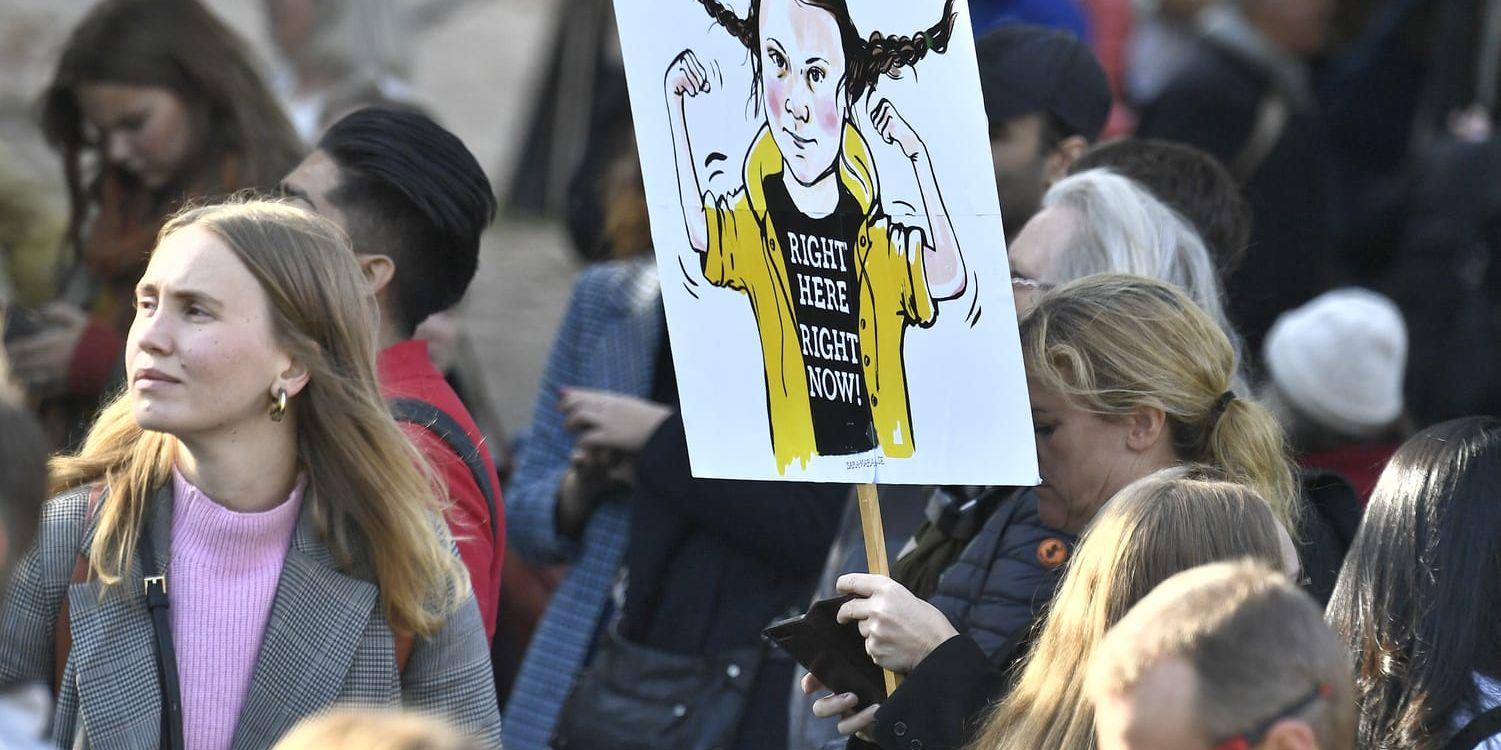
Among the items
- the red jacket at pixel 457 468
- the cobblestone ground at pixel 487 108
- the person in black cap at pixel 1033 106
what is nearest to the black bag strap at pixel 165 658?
the red jacket at pixel 457 468

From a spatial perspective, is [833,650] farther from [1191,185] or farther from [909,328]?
[1191,185]

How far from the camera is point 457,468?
10.9ft

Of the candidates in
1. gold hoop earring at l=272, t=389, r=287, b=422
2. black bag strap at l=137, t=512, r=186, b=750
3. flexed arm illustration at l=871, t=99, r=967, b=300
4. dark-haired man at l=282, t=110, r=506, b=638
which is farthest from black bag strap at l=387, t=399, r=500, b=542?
flexed arm illustration at l=871, t=99, r=967, b=300

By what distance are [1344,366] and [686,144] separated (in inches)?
97.9

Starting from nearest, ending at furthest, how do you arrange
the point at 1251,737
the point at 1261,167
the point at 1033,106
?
the point at 1251,737, the point at 1033,106, the point at 1261,167

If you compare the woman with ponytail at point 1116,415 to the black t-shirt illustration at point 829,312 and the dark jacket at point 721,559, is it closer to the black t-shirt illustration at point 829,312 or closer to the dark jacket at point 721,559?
the black t-shirt illustration at point 829,312

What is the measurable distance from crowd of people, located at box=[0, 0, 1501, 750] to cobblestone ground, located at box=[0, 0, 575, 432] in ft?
5.75

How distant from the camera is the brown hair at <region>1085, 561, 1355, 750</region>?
2.13 metres

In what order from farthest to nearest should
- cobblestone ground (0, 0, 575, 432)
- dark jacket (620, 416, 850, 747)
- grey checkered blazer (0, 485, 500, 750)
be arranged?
1. cobblestone ground (0, 0, 575, 432)
2. dark jacket (620, 416, 850, 747)
3. grey checkered blazer (0, 485, 500, 750)

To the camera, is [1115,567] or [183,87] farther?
[183,87]

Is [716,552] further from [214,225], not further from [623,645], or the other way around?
[214,225]

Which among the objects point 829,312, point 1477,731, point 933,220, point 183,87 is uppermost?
point 183,87

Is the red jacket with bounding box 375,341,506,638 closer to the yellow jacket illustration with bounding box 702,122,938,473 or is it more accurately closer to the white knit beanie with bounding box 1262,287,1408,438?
the yellow jacket illustration with bounding box 702,122,938,473

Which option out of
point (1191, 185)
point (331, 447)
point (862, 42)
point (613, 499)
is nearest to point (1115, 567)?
point (862, 42)
